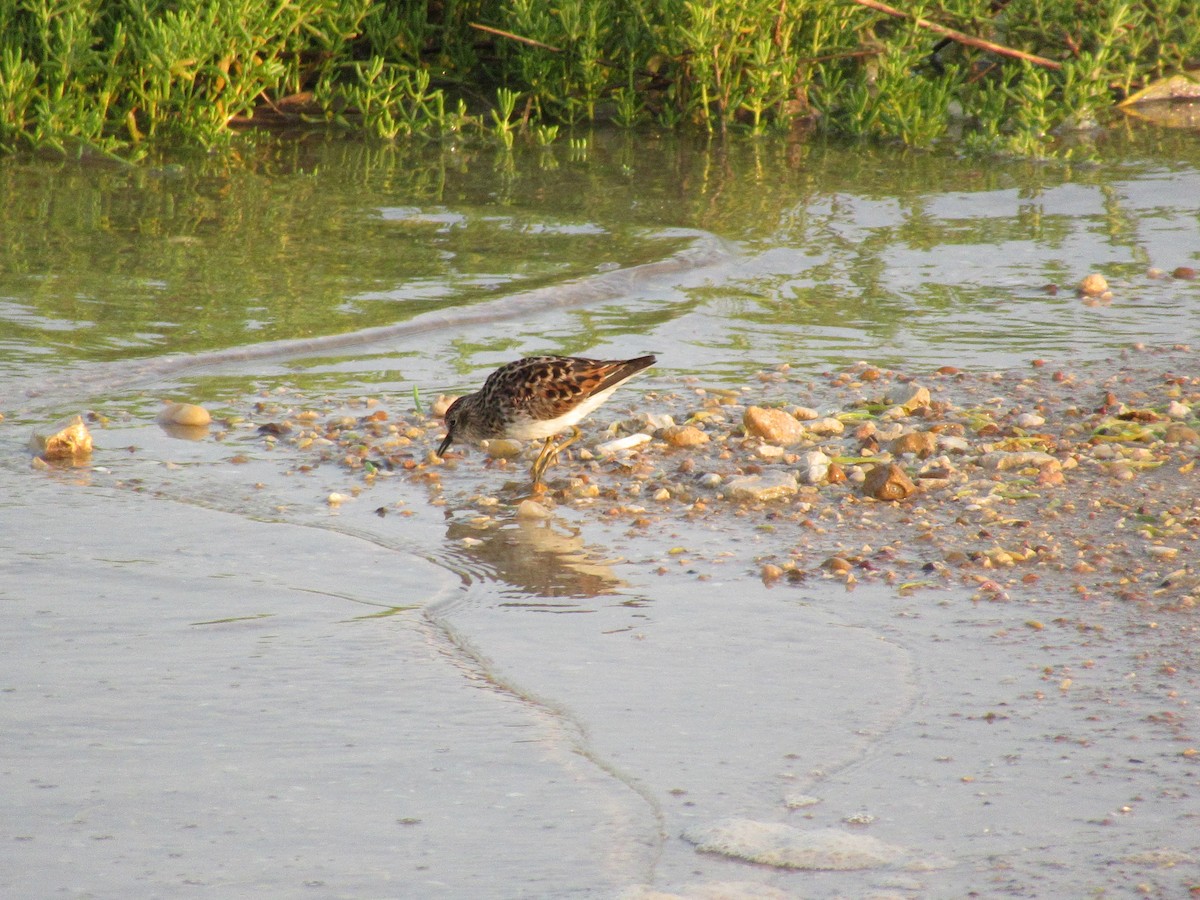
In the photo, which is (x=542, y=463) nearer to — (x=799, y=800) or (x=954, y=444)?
(x=954, y=444)

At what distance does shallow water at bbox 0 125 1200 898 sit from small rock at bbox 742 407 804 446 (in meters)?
0.65

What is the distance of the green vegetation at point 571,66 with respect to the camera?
12.1 meters

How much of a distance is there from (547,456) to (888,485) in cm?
142

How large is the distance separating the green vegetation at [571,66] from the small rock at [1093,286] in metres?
4.01

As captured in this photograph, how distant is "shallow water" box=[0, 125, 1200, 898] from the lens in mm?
3494

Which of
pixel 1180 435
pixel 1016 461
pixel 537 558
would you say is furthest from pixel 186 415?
pixel 1180 435

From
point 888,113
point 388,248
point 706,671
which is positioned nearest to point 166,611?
point 706,671

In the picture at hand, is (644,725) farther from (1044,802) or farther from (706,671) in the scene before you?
(1044,802)

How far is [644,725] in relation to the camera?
13.4ft

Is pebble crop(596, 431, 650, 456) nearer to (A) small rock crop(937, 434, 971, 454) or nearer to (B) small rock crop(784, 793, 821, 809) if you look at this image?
(A) small rock crop(937, 434, 971, 454)

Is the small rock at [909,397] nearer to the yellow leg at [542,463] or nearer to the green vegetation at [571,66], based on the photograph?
the yellow leg at [542,463]

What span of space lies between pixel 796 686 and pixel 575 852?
1.09 metres

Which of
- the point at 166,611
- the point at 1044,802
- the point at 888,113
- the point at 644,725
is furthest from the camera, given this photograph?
the point at 888,113

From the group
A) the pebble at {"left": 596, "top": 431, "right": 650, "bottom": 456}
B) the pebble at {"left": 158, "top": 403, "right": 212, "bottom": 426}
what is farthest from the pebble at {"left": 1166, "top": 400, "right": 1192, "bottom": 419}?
the pebble at {"left": 158, "top": 403, "right": 212, "bottom": 426}
